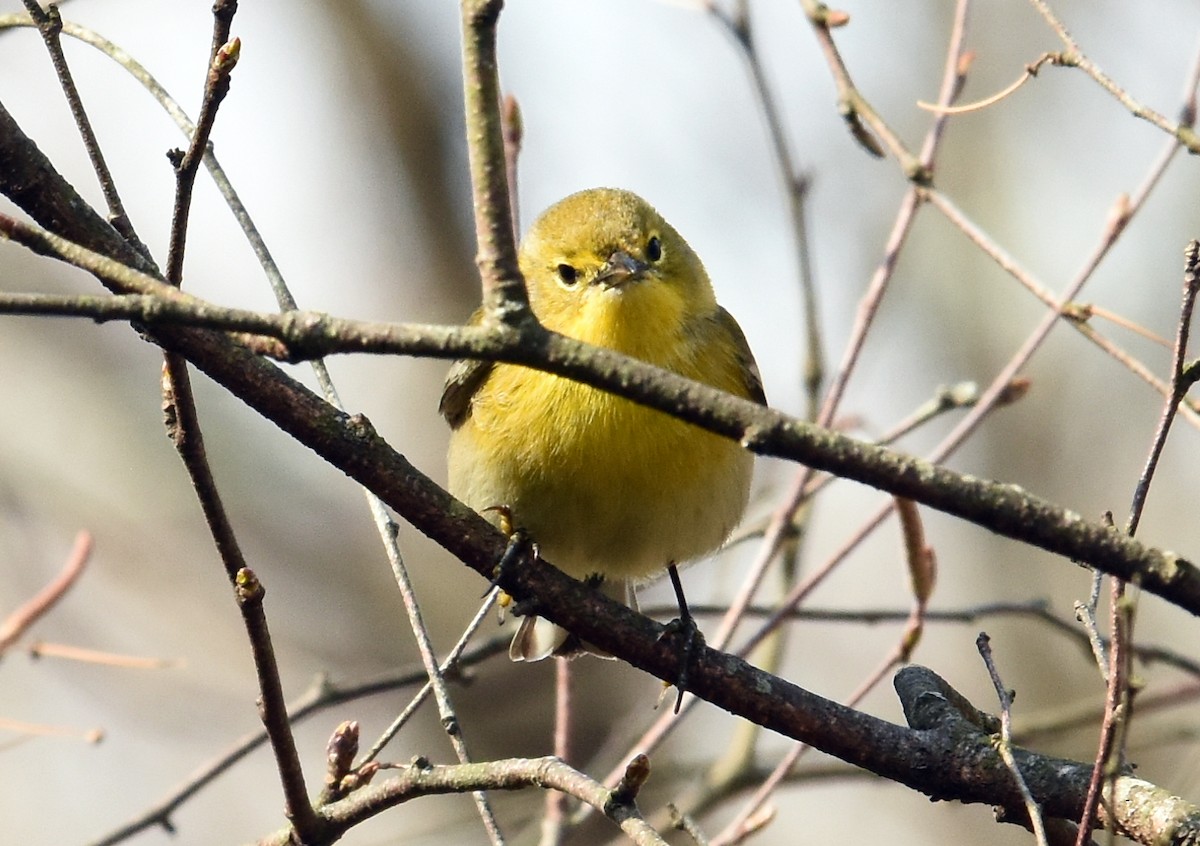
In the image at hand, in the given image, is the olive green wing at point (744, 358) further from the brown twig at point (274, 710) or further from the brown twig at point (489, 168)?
the brown twig at point (489, 168)

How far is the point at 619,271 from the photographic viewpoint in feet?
13.6

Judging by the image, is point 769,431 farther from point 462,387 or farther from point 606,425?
point 462,387

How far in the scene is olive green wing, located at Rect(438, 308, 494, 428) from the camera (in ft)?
14.0

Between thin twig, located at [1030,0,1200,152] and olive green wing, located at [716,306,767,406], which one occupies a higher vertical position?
olive green wing, located at [716,306,767,406]

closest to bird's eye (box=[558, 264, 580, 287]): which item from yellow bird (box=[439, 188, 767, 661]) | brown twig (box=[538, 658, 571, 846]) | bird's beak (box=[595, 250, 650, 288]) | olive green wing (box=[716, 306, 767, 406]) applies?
yellow bird (box=[439, 188, 767, 661])

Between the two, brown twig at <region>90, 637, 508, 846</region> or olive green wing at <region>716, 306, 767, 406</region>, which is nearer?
brown twig at <region>90, 637, 508, 846</region>

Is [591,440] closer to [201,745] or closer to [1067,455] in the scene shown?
[201,745]

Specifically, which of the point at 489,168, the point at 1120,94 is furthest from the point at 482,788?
the point at 1120,94

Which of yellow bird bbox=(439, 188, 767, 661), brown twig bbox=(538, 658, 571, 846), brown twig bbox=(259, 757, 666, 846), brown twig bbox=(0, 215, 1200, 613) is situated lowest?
brown twig bbox=(259, 757, 666, 846)

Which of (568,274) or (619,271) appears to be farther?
(568,274)

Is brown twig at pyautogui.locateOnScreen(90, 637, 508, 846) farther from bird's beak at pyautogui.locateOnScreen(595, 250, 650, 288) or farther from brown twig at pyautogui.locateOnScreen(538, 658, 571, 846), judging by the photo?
bird's beak at pyautogui.locateOnScreen(595, 250, 650, 288)

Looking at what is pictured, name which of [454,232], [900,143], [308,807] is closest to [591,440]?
[900,143]

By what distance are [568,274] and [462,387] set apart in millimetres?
487

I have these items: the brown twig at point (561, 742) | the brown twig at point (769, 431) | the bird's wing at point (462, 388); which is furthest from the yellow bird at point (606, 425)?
the brown twig at point (769, 431)
